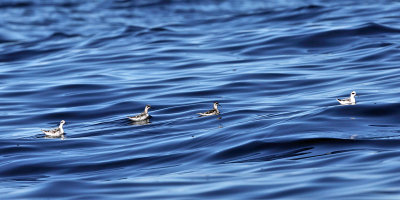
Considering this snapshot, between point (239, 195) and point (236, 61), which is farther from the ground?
point (236, 61)

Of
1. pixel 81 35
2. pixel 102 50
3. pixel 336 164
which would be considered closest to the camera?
pixel 336 164

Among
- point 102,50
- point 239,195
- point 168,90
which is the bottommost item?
point 239,195

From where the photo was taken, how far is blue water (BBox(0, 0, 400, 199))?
47.6ft

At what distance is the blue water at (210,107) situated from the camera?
14508 mm

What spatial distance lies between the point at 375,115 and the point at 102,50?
19816mm

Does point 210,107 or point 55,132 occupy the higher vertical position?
point 210,107

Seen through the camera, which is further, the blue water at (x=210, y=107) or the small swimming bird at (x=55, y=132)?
the small swimming bird at (x=55, y=132)

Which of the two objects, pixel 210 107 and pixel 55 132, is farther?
pixel 210 107

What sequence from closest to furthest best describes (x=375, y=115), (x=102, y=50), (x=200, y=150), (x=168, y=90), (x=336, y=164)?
1. (x=336, y=164)
2. (x=200, y=150)
3. (x=375, y=115)
4. (x=168, y=90)
5. (x=102, y=50)

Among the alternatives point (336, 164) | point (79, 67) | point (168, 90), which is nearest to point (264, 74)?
point (168, 90)

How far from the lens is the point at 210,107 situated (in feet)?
78.3

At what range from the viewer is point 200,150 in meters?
17.7

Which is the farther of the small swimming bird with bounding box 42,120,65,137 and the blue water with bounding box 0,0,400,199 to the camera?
the small swimming bird with bounding box 42,120,65,137

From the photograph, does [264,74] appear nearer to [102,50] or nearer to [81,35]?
[102,50]
